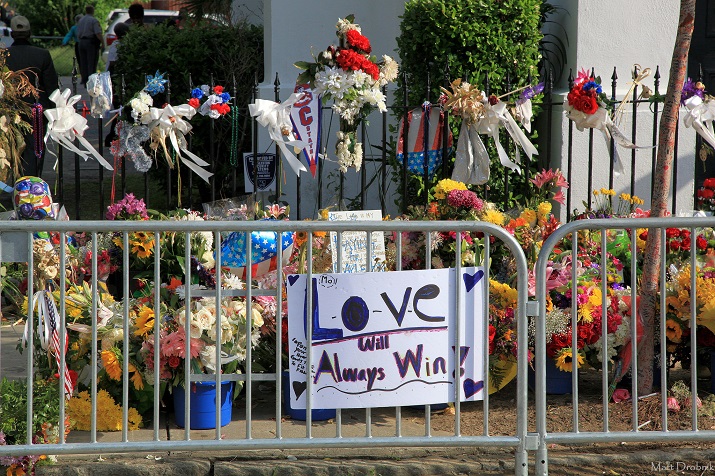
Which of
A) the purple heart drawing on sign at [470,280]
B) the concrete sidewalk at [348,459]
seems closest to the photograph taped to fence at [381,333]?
the purple heart drawing on sign at [470,280]

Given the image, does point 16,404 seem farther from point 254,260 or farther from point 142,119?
point 142,119

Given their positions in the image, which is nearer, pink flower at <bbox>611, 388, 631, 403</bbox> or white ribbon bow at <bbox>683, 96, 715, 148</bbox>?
pink flower at <bbox>611, 388, 631, 403</bbox>

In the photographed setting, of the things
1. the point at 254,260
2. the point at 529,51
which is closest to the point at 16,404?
the point at 254,260

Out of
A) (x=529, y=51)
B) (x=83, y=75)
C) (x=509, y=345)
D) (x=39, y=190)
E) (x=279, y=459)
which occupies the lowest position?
(x=279, y=459)

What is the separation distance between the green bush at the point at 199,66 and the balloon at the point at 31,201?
10.3ft

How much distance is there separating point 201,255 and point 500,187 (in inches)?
112

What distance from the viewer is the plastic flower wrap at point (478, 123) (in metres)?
6.13

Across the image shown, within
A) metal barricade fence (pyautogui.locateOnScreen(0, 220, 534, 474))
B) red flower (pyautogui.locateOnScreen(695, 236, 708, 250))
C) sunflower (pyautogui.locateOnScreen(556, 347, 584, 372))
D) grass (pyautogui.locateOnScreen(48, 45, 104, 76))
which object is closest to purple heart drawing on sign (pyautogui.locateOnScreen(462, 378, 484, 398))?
metal barricade fence (pyautogui.locateOnScreen(0, 220, 534, 474))

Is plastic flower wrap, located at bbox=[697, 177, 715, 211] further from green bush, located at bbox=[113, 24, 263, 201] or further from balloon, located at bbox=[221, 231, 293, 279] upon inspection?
green bush, located at bbox=[113, 24, 263, 201]

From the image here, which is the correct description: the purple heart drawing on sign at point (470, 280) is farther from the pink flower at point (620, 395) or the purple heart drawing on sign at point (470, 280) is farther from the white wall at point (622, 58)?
the white wall at point (622, 58)

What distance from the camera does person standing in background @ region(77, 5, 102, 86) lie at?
68.3 feet

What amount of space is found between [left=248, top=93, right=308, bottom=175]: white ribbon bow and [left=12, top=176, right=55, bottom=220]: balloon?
4.43 ft

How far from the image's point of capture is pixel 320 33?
8797 millimetres

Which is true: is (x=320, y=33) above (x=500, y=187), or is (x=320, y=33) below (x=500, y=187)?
above
